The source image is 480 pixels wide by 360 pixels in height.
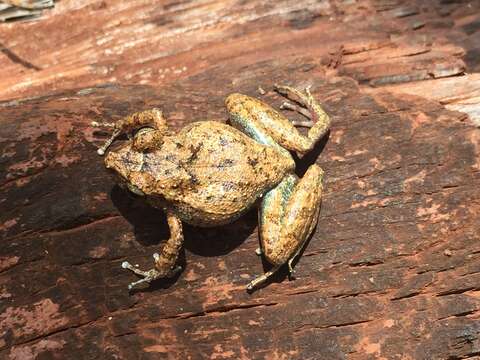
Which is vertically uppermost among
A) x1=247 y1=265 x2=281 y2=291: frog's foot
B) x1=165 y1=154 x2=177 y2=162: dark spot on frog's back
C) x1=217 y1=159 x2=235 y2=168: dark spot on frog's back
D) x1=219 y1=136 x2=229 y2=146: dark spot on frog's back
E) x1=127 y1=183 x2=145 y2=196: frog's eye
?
x1=165 y1=154 x2=177 y2=162: dark spot on frog's back

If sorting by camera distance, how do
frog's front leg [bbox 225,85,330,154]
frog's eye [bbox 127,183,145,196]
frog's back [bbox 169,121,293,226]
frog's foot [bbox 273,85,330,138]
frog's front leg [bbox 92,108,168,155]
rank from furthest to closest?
frog's foot [bbox 273,85,330,138] → frog's front leg [bbox 225,85,330,154] → frog's front leg [bbox 92,108,168,155] → frog's back [bbox 169,121,293,226] → frog's eye [bbox 127,183,145,196]

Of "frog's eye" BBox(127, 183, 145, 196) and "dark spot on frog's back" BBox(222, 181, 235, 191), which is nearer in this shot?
"frog's eye" BBox(127, 183, 145, 196)

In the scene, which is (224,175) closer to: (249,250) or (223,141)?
(223,141)

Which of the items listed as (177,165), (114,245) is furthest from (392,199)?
(114,245)

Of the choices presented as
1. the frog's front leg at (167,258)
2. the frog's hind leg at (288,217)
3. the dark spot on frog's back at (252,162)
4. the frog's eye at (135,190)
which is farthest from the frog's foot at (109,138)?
the frog's hind leg at (288,217)

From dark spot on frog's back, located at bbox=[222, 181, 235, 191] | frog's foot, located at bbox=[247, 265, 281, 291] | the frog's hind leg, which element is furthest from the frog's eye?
frog's foot, located at bbox=[247, 265, 281, 291]

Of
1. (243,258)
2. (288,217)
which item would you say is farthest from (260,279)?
(288,217)

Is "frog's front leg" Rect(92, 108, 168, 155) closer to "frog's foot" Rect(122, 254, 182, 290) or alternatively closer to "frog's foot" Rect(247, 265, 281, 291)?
"frog's foot" Rect(122, 254, 182, 290)
